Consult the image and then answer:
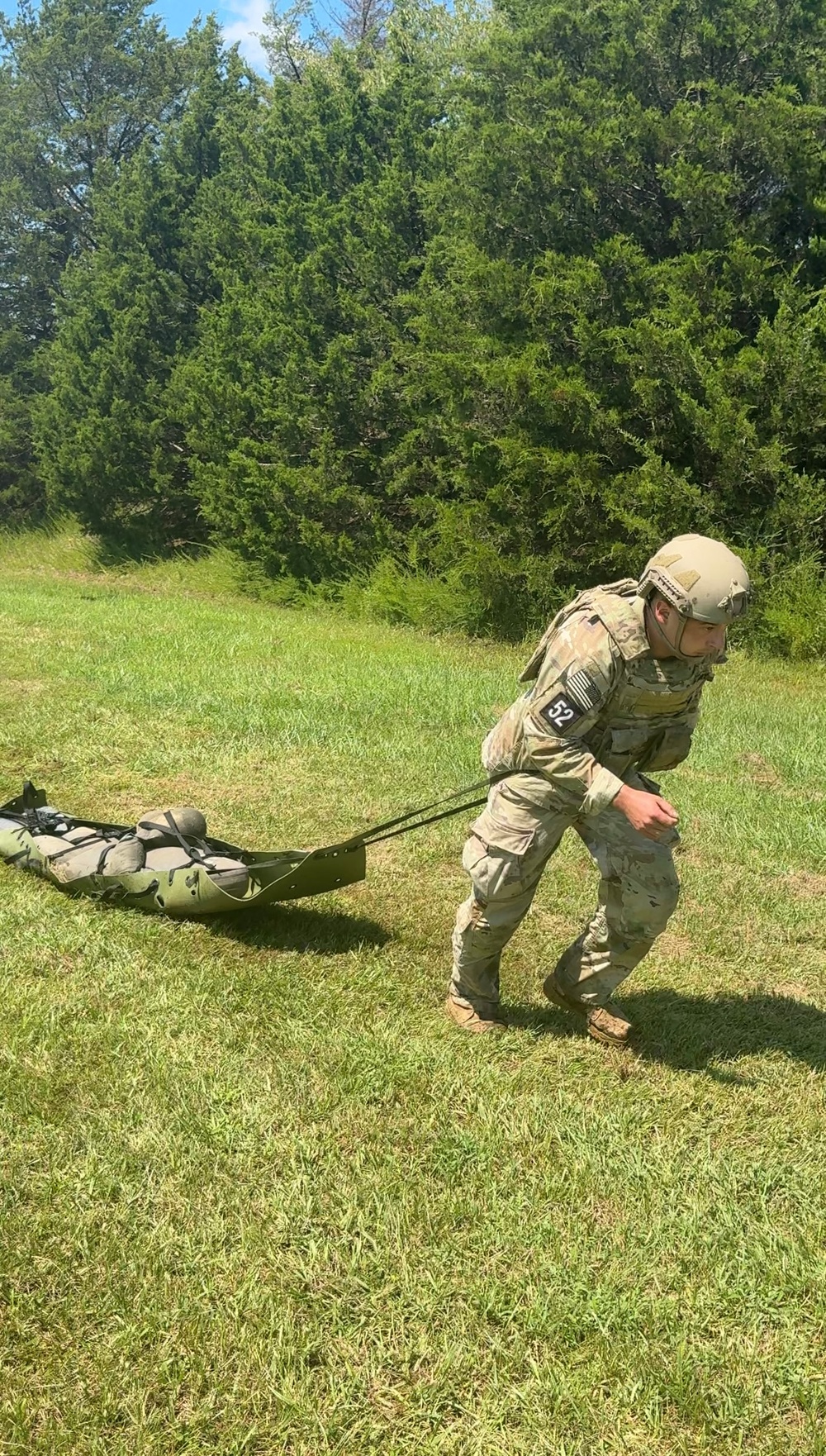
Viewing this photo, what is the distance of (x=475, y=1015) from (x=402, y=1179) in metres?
0.96

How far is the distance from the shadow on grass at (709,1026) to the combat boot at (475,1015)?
98 millimetres

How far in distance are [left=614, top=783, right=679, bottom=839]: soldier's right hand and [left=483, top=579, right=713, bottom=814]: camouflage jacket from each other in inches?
1.6

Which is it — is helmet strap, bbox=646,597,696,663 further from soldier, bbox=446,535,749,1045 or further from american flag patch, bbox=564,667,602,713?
american flag patch, bbox=564,667,602,713

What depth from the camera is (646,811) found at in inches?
128

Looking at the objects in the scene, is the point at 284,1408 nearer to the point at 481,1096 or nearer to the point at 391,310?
the point at 481,1096

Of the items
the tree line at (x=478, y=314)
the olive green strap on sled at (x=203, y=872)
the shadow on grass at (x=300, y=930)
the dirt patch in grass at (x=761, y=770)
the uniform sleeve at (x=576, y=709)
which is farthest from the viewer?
the tree line at (x=478, y=314)

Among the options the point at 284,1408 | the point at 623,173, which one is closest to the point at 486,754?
the point at 284,1408

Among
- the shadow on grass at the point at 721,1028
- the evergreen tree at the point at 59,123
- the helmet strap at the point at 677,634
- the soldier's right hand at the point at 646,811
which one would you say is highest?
the evergreen tree at the point at 59,123

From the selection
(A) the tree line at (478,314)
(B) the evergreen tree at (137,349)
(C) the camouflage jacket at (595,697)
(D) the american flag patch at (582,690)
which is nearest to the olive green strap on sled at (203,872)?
(C) the camouflage jacket at (595,697)

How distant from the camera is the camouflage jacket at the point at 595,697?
3.38 meters

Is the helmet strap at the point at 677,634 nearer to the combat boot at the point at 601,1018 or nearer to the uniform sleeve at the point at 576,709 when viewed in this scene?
the uniform sleeve at the point at 576,709

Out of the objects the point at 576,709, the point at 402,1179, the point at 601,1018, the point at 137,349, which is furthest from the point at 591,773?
the point at 137,349

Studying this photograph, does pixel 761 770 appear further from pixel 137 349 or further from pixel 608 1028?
pixel 137 349

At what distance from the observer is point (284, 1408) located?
2.38 m
